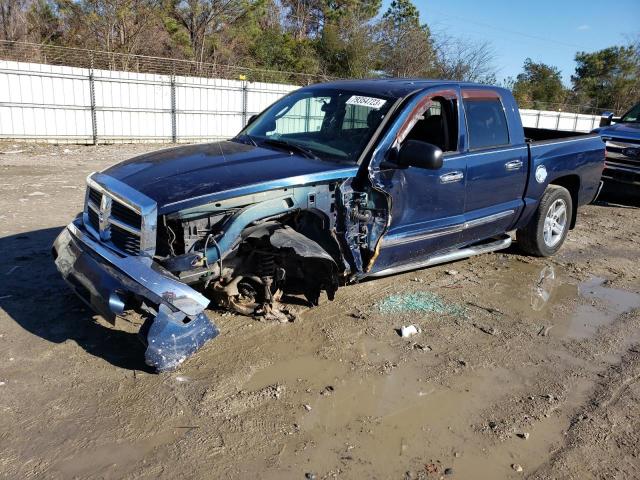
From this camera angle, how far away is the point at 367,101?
4488mm

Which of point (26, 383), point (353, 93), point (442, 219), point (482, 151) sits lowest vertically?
point (26, 383)

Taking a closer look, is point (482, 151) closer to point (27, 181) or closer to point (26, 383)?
point (26, 383)

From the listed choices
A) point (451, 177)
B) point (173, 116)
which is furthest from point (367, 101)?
point (173, 116)

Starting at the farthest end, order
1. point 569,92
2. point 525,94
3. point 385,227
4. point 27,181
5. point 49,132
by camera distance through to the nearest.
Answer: point 569,92, point 525,94, point 49,132, point 27,181, point 385,227

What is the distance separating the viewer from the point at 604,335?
4.34 m

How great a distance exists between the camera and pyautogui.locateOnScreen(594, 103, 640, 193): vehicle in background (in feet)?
30.2

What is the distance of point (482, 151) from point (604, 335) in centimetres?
188

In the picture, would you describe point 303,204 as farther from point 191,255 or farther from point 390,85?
point 390,85

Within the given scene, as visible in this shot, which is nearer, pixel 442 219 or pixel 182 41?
pixel 442 219

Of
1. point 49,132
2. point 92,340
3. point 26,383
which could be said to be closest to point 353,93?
point 92,340

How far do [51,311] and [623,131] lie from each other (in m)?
9.52

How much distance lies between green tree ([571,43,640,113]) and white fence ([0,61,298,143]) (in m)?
31.5

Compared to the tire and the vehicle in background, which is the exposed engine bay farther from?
the vehicle in background

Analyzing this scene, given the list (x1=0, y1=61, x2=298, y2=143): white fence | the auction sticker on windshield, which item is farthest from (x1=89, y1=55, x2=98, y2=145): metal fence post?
→ the auction sticker on windshield
